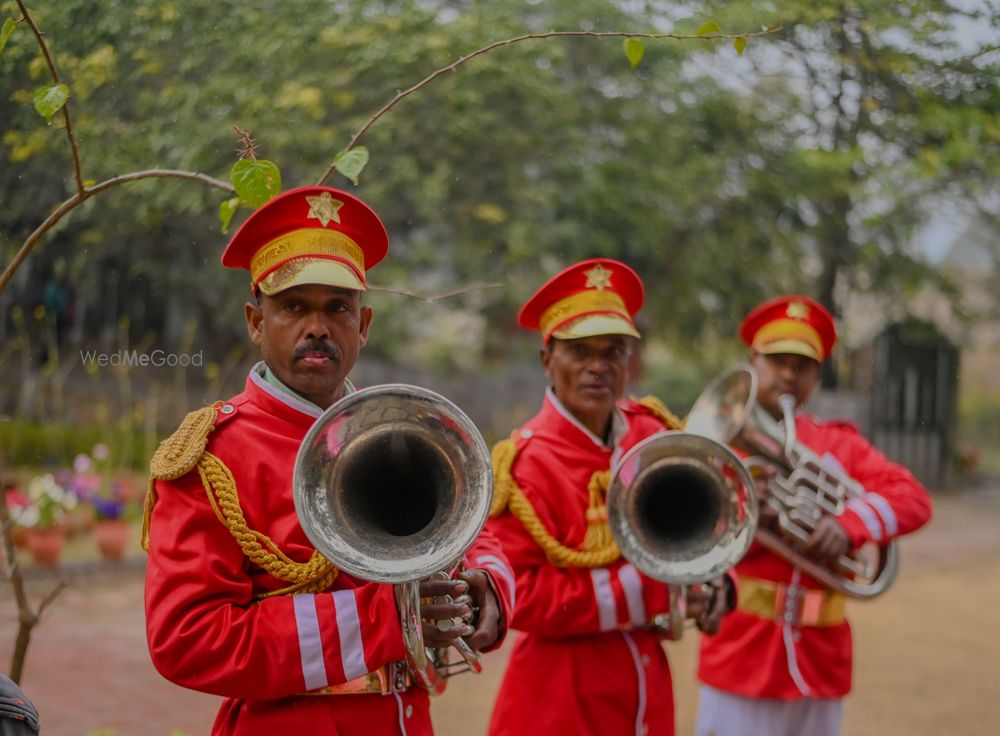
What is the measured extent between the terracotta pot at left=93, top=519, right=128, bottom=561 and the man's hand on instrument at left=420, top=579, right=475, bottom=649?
718 cm

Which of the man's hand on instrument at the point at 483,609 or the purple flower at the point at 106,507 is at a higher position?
the purple flower at the point at 106,507

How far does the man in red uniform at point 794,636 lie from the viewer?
12.6 ft

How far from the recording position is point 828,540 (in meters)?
3.83

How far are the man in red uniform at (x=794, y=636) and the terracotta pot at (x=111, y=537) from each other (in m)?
5.99

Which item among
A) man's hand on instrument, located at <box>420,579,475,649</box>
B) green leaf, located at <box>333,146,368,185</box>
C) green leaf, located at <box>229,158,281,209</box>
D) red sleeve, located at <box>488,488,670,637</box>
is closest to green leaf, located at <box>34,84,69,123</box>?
green leaf, located at <box>229,158,281,209</box>

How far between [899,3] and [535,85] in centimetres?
552

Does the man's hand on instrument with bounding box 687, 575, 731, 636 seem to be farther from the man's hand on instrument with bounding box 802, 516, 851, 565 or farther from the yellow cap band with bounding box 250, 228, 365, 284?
the yellow cap band with bounding box 250, 228, 365, 284

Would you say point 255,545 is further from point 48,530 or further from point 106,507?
point 106,507

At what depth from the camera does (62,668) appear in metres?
6.23

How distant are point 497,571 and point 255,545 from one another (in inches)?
22.7

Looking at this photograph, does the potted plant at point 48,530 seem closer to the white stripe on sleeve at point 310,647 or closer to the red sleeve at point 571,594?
the red sleeve at point 571,594

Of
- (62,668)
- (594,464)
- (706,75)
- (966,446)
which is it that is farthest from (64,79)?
(966,446)

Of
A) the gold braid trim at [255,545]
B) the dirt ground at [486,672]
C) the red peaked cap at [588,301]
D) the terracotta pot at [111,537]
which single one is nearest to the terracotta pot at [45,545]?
the dirt ground at [486,672]

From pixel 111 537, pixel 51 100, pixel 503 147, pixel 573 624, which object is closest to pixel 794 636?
pixel 573 624
